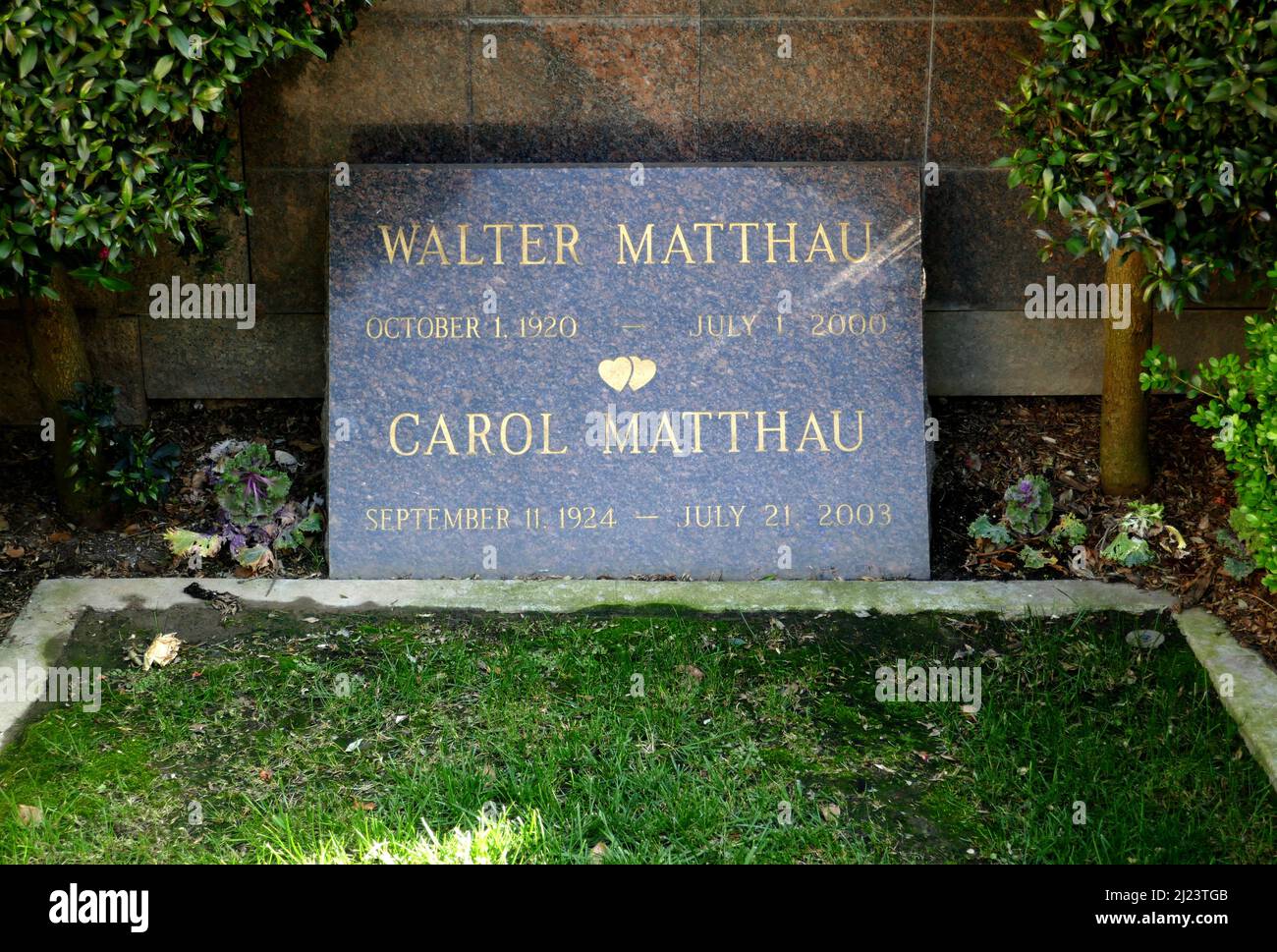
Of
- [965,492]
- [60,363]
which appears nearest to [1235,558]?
[965,492]

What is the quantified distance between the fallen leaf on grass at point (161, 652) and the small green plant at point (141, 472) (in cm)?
96

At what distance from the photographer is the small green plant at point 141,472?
4.90m

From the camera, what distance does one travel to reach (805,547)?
4.80m

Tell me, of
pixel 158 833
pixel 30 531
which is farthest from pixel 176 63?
pixel 158 833

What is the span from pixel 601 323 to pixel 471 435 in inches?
27.3

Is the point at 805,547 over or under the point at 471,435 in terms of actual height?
under

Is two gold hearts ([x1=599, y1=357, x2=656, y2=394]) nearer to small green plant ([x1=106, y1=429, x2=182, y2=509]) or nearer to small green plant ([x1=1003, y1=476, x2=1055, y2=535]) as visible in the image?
small green plant ([x1=1003, y1=476, x2=1055, y2=535])

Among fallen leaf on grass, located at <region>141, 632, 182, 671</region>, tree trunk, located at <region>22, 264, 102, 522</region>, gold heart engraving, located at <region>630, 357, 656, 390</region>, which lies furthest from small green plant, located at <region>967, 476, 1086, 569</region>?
tree trunk, located at <region>22, 264, 102, 522</region>

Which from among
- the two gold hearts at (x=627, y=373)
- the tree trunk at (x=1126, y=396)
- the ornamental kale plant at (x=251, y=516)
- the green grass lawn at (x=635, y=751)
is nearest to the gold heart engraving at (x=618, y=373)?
the two gold hearts at (x=627, y=373)

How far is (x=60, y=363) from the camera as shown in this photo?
4887mm

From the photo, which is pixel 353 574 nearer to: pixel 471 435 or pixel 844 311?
pixel 471 435

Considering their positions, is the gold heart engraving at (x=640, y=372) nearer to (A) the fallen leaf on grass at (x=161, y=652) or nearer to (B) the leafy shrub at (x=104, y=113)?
(B) the leafy shrub at (x=104, y=113)

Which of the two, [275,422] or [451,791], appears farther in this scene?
[275,422]

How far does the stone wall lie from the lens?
5.22 metres
